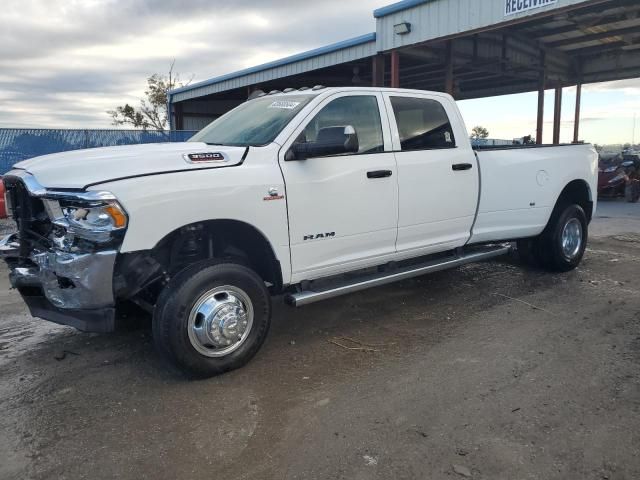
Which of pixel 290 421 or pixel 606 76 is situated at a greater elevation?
pixel 606 76

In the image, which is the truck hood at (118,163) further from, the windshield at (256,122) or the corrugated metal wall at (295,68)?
the corrugated metal wall at (295,68)

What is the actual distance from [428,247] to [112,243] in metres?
3.00

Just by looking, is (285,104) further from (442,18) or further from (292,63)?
(292,63)

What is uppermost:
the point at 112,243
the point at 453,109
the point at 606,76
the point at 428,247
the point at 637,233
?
the point at 606,76

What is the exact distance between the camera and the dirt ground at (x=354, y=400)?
2828 mm

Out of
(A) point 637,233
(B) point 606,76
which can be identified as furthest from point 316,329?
(B) point 606,76

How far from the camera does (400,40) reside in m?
12.7

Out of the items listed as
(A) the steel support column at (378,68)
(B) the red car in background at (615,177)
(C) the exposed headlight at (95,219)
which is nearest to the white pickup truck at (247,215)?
(C) the exposed headlight at (95,219)

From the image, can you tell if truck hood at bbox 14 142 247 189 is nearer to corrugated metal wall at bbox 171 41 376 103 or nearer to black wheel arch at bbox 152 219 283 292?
black wheel arch at bbox 152 219 283 292

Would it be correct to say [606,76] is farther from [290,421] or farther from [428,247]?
[290,421]

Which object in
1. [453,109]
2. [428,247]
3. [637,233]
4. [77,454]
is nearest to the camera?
[77,454]

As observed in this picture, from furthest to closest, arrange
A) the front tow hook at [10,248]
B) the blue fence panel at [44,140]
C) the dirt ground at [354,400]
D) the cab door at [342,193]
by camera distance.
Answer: the blue fence panel at [44,140], the cab door at [342,193], the front tow hook at [10,248], the dirt ground at [354,400]

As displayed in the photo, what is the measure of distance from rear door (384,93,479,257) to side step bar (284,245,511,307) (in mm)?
150

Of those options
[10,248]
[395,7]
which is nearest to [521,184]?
[10,248]
